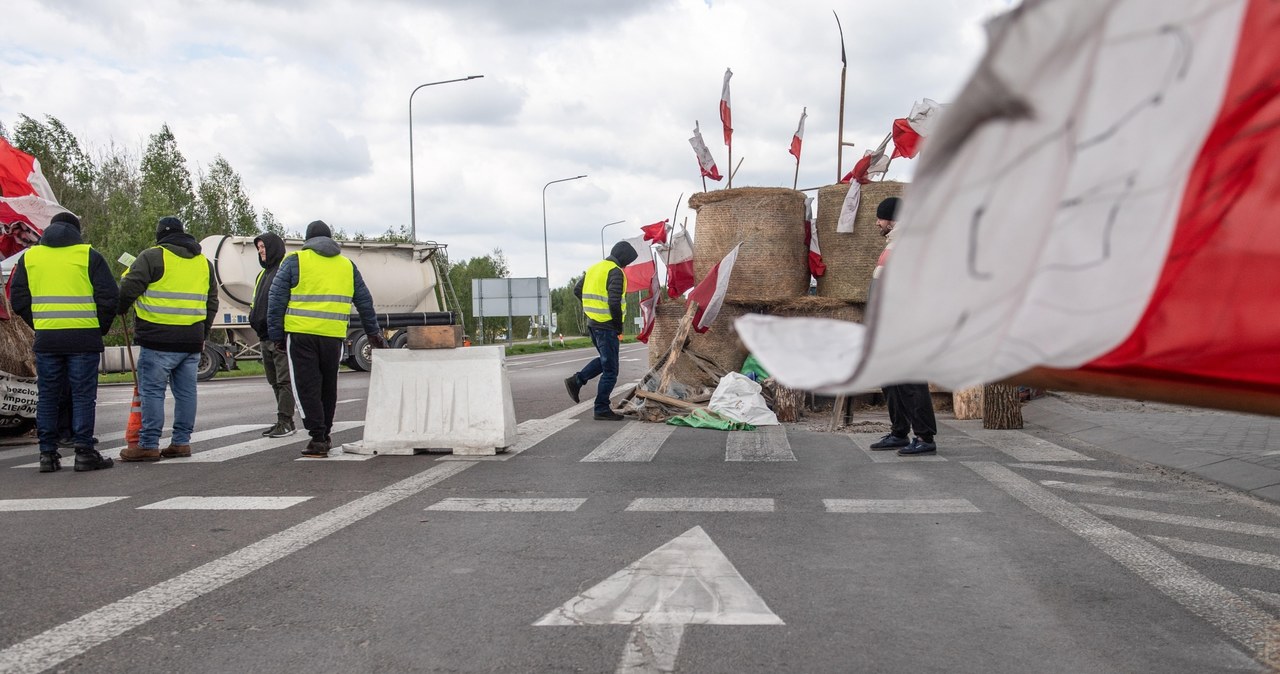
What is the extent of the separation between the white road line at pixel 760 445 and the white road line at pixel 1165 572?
2.00 m

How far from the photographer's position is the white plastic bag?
9.26 metres

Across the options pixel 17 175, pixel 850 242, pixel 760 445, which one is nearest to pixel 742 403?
pixel 760 445

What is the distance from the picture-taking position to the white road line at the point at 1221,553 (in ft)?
12.9

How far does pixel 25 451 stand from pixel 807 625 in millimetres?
7828

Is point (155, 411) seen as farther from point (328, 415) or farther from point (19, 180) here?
point (19, 180)

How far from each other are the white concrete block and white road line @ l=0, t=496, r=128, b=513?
2116 millimetres

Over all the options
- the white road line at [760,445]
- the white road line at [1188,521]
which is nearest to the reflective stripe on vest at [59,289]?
the white road line at [760,445]

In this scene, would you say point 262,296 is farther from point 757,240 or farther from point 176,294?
point 757,240

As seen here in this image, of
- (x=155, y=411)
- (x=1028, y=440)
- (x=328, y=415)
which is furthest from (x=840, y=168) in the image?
(x=155, y=411)

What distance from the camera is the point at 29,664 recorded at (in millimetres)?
2861

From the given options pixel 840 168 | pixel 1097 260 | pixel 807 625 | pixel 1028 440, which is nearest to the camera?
pixel 1097 260

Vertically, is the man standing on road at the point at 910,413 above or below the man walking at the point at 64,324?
below

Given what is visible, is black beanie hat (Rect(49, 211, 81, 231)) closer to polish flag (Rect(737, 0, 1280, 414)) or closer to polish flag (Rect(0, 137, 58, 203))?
polish flag (Rect(0, 137, 58, 203))

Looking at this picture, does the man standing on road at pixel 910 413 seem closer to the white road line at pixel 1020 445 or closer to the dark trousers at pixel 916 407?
the dark trousers at pixel 916 407
